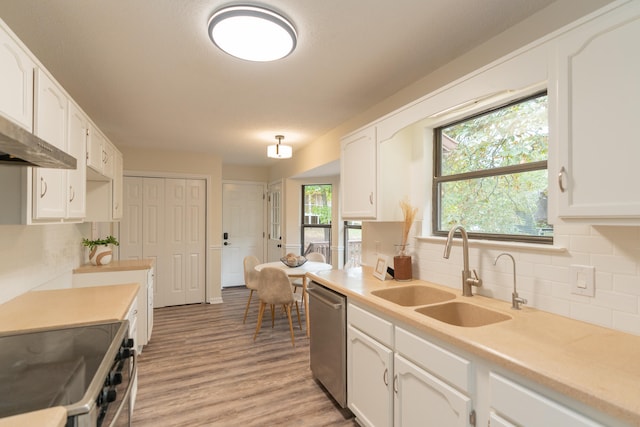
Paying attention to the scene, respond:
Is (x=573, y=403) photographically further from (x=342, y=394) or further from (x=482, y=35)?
(x=482, y=35)

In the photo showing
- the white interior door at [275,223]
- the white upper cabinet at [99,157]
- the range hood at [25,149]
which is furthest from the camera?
the white interior door at [275,223]

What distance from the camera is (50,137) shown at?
1611 millimetres

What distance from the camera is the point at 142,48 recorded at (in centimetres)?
189

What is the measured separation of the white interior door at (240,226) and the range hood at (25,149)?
14.9 ft

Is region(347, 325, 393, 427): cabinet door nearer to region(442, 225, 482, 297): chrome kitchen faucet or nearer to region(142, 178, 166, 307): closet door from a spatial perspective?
region(442, 225, 482, 297): chrome kitchen faucet

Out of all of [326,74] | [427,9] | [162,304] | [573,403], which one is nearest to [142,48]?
[326,74]

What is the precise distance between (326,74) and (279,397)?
244 cm

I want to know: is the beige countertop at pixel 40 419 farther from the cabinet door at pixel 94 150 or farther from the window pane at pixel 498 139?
the window pane at pixel 498 139

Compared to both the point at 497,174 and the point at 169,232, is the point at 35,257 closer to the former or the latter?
the point at 169,232

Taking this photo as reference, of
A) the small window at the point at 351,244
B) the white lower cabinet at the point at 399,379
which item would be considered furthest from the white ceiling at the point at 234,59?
the small window at the point at 351,244

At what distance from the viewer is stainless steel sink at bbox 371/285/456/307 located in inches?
79.0

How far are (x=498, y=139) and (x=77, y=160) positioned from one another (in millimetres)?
2647

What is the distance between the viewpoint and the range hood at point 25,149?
3.14 feet

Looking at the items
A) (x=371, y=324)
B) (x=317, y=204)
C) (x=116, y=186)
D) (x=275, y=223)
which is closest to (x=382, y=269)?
(x=371, y=324)
